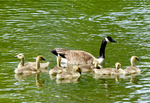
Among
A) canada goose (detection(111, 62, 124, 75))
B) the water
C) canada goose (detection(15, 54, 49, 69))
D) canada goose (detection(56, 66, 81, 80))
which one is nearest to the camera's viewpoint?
the water

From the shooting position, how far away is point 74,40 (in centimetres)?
1981

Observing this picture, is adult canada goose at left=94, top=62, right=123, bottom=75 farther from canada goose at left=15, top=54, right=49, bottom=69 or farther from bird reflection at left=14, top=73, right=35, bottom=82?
bird reflection at left=14, top=73, right=35, bottom=82

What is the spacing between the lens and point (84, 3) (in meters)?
29.6

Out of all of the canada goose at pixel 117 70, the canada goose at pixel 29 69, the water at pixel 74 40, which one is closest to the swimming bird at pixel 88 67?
the water at pixel 74 40

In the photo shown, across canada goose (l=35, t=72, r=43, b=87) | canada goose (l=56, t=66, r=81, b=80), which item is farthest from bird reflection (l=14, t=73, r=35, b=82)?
canada goose (l=56, t=66, r=81, b=80)

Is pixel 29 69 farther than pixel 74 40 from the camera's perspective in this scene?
No

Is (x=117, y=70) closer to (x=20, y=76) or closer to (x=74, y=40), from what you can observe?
(x=20, y=76)

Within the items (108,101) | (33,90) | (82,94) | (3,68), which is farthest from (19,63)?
(108,101)

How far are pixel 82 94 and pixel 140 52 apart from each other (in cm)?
609

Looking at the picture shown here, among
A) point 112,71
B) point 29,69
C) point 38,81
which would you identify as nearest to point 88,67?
point 112,71

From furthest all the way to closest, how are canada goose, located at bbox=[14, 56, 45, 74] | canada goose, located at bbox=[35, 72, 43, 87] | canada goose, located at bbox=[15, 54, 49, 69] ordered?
1. canada goose, located at bbox=[15, 54, 49, 69]
2. canada goose, located at bbox=[14, 56, 45, 74]
3. canada goose, located at bbox=[35, 72, 43, 87]

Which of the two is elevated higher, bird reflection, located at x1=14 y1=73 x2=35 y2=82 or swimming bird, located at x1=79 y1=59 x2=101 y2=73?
swimming bird, located at x1=79 y1=59 x2=101 y2=73

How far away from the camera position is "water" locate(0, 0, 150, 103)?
12.5 metres

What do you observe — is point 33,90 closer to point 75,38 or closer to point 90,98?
point 90,98
